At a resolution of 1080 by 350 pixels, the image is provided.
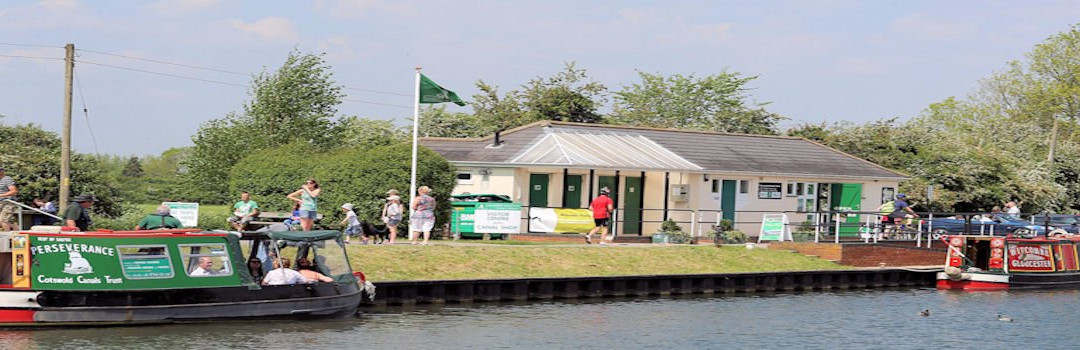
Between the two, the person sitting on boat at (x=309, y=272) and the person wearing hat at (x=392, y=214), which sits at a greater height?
the person wearing hat at (x=392, y=214)

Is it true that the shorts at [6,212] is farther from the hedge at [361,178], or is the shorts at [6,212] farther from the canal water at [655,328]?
the hedge at [361,178]

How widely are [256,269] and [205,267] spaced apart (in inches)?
44.6

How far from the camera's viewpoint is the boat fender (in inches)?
1383

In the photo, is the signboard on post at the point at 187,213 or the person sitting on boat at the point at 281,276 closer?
the person sitting on boat at the point at 281,276

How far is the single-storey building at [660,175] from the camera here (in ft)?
131

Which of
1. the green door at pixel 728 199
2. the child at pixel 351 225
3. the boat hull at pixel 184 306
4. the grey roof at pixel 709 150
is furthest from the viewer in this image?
the green door at pixel 728 199

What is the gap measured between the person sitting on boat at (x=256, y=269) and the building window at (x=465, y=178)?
60.3 ft

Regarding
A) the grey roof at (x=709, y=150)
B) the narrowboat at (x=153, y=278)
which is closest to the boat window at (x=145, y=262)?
the narrowboat at (x=153, y=278)

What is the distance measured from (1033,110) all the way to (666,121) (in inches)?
824

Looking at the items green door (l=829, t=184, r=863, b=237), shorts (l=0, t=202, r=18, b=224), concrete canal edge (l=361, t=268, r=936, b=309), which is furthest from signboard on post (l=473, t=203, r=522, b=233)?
green door (l=829, t=184, r=863, b=237)

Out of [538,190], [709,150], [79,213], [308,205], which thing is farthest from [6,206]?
[709,150]

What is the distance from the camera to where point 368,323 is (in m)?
22.9

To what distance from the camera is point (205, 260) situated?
21031mm

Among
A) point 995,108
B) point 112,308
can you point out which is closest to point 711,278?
point 112,308
